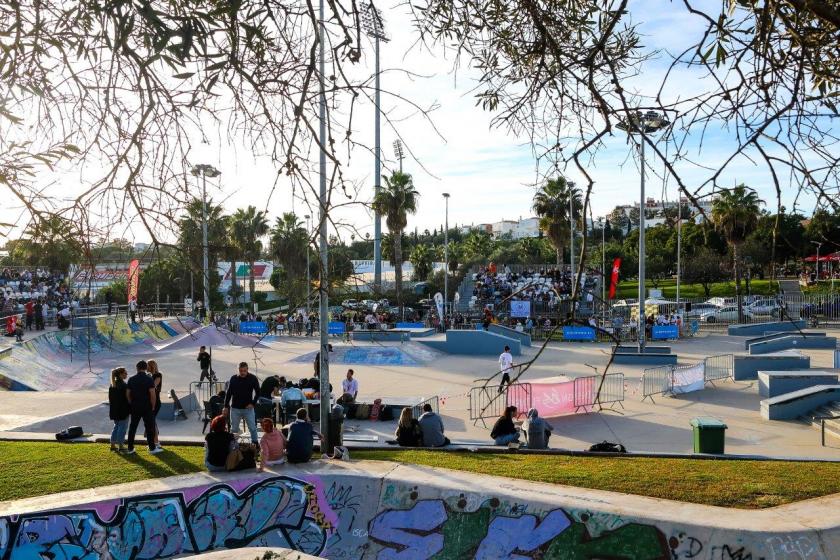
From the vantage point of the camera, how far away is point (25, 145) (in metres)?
4.43

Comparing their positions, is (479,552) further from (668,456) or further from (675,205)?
(675,205)

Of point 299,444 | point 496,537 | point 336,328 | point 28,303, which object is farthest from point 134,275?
point 28,303

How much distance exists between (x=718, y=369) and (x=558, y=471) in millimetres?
15610

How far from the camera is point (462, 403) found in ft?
60.9

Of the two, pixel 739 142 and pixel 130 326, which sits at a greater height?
pixel 739 142

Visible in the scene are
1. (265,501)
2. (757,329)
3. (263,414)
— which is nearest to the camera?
(265,501)

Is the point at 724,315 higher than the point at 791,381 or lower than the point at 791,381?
higher

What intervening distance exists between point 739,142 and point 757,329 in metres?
37.6

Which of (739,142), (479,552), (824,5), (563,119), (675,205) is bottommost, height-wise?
(479,552)

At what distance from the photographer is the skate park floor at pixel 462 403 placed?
14086 millimetres

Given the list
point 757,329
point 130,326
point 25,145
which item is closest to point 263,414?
point 25,145

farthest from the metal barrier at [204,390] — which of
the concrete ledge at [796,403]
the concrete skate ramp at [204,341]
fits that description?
the concrete ledge at [796,403]

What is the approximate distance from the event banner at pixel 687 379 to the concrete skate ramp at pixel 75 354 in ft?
54.3

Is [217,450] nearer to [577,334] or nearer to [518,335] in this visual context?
[518,335]
